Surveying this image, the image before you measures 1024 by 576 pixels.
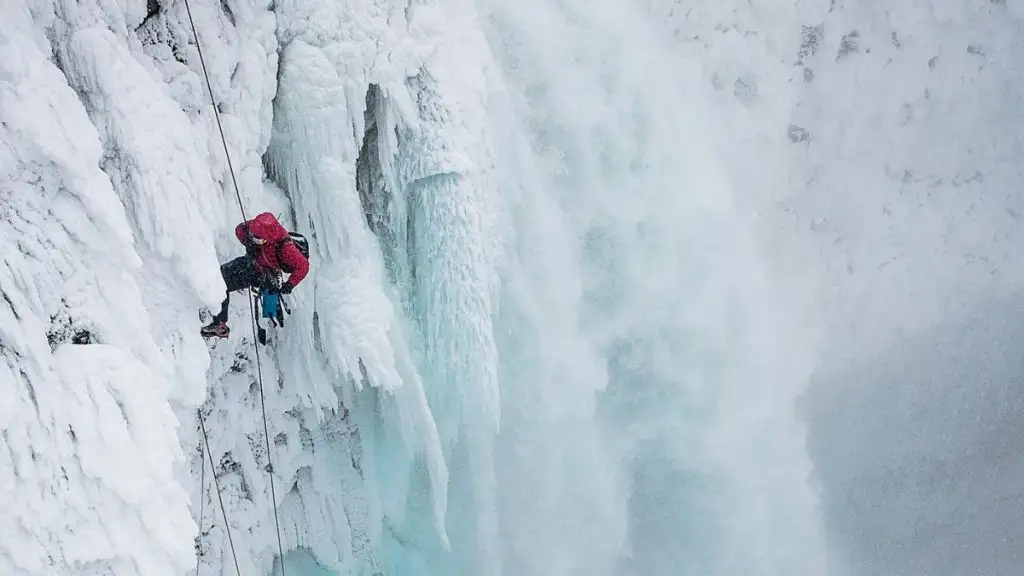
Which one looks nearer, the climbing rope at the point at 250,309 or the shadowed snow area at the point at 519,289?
the shadowed snow area at the point at 519,289

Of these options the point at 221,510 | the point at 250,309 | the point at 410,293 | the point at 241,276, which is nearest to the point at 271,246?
the point at 241,276

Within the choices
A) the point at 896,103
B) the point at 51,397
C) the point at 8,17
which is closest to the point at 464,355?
the point at 51,397

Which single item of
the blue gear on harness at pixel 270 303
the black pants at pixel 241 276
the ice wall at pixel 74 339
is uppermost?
the black pants at pixel 241 276

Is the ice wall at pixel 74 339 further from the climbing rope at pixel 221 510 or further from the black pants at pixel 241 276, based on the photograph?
the climbing rope at pixel 221 510

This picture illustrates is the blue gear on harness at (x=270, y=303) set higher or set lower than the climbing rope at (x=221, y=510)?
higher

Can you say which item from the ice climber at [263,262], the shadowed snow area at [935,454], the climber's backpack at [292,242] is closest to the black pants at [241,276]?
the ice climber at [263,262]

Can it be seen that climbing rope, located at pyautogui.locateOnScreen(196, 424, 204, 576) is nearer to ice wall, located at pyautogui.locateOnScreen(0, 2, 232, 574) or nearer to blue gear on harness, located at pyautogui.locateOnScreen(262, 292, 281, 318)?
blue gear on harness, located at pyautogui.locateOnScreen(262, 292, 281, 318)
